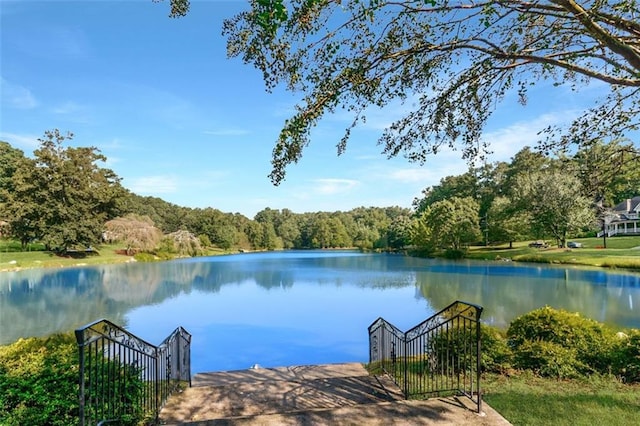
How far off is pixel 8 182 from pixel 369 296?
3966 centimetres

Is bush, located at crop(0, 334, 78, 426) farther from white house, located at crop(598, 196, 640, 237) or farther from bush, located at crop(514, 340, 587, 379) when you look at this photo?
white house, located at crop(598, 196, 640, 237)

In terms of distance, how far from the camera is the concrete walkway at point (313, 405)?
347 cm

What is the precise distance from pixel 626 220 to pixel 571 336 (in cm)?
4551

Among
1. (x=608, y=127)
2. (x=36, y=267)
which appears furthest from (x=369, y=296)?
(x=36, y=267)

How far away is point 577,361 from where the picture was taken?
4.95m

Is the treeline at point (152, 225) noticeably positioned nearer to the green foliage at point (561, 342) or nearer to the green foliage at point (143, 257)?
the green foliage at point (143, 257)

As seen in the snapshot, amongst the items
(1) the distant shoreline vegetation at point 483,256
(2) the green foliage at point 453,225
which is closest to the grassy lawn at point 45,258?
(1) the distant shoreline vegetation at point 483,256

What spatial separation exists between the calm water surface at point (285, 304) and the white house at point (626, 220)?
23186mm

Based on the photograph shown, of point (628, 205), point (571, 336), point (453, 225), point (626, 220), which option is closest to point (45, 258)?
point (453, 225)

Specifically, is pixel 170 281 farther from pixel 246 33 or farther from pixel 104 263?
pixel 246 33

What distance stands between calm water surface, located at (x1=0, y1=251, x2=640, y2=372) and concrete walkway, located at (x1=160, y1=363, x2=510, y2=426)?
4.13 meters

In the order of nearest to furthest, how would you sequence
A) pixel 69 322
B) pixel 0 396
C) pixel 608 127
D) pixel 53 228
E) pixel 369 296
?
pixel 0 396, pixel 608 127, pixel 69 322, pixel 369 296, pixel 53 228

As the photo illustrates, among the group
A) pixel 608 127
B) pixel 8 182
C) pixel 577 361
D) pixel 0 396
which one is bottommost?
pixel 577 361

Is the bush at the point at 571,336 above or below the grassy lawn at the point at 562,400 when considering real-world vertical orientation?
above
